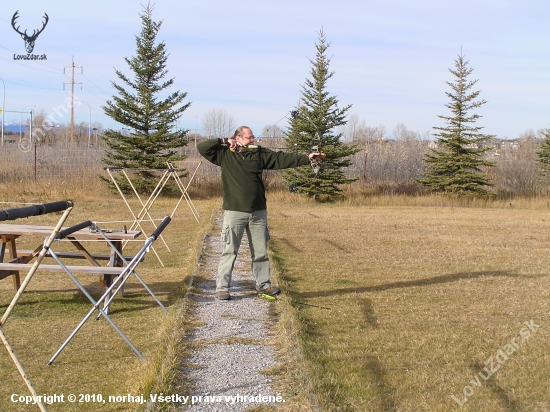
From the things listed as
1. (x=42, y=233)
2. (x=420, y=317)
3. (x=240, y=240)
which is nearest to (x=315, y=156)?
(x=240, y=240)

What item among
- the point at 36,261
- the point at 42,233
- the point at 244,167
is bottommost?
the point at 42,233

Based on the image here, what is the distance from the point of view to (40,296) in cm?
741

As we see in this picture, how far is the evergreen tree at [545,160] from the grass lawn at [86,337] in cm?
2638

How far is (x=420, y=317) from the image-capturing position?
22.5 feet

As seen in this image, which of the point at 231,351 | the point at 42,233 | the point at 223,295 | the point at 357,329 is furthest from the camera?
the point at 42,233

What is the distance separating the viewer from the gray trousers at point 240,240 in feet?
22.7

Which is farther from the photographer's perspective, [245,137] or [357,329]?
[245,137]

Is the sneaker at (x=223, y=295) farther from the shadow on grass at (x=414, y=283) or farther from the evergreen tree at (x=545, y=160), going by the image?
the evergreen tree at (x=545, y=160)

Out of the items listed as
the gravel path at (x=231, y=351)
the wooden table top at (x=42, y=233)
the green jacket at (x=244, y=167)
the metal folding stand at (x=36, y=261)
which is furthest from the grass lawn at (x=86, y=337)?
the green jacket at (x=244, y=167)

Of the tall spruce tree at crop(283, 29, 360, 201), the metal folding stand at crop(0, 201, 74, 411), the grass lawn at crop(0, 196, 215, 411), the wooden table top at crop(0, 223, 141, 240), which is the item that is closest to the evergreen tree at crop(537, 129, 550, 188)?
the tall spruce tree at crop(283, 29, 360, 201)

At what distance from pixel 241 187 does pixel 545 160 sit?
28.8 meters

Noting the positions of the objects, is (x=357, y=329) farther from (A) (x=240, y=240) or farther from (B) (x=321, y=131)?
(B) (x=321, y=131)

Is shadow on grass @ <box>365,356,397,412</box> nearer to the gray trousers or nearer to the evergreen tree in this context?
the gray trousers

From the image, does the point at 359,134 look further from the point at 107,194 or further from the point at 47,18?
the point at 47,18
